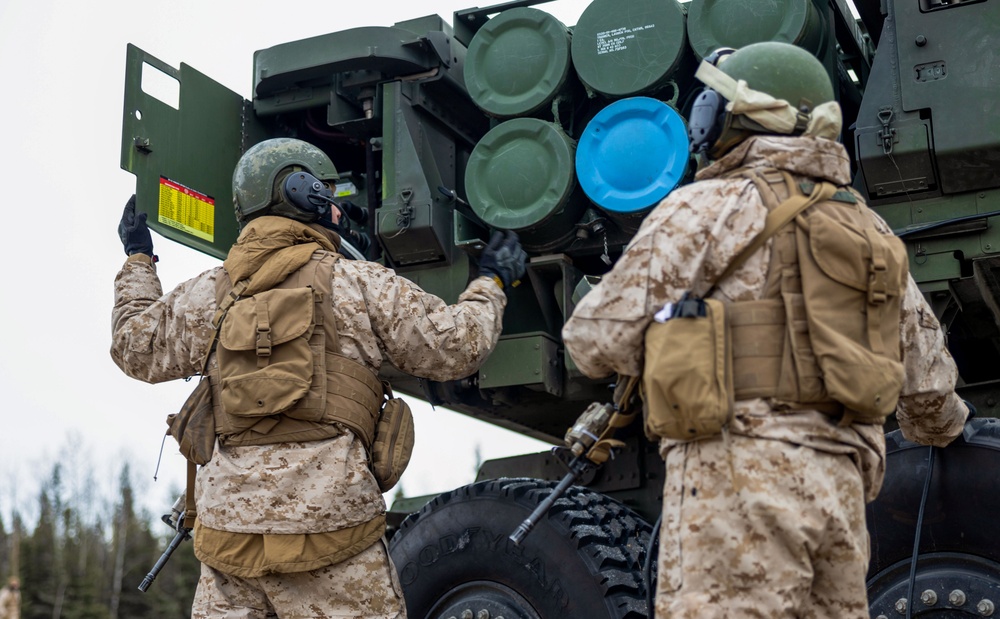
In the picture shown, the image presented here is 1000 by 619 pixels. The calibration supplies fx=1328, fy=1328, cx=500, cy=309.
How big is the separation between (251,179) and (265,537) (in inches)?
49.5

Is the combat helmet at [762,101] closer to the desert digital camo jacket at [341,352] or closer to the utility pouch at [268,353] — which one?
the desert digital camo jacket at [341,352]

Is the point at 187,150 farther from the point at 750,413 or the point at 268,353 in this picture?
the point at 750,413

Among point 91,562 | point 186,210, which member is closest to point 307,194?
point 186,210

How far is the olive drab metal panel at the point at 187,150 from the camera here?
212 inches

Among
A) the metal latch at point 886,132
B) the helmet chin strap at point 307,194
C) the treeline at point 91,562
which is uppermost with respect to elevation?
the metal latch at point 886,132

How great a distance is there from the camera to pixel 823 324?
3.14m

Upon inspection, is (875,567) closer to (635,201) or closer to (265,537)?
(635,201)

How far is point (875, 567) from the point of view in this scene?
4.14 metres

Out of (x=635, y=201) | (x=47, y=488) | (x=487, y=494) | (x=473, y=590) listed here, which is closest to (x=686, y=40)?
(x=635, y=201)

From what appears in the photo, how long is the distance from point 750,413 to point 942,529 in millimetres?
1231

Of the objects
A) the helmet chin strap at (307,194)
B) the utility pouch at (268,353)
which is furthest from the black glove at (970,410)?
the helmet chin strap at (307,194)

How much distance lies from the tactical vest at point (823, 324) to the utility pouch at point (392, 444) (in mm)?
1451

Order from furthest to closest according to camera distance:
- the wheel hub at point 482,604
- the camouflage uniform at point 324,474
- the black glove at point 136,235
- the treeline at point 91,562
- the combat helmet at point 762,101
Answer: the treeline at point 91,562, the black glove at point 136,235, the wheel hub at point 482,604, the camouflage uniform at point 324,474, the combat helmet at point 762,101

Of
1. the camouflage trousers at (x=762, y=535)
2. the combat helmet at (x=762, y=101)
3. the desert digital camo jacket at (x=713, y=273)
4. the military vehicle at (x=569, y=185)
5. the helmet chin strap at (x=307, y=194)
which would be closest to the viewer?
the camouflage trousers at (x=762, y=535)
